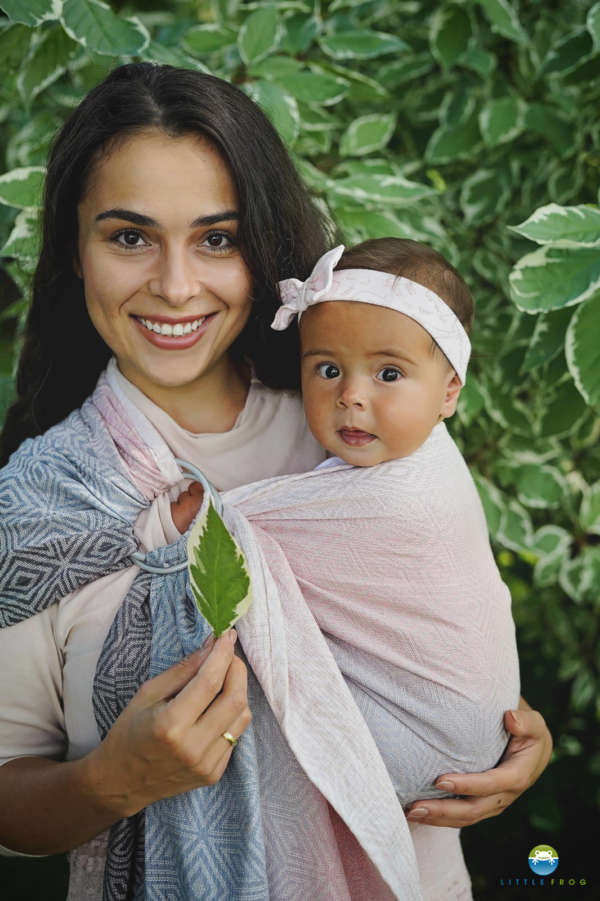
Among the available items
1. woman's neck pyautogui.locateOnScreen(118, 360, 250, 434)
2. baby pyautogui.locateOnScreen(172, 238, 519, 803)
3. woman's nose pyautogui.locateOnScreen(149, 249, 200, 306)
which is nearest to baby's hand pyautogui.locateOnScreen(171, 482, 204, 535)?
baby pyautogui.locateOnScreen(172, 238, 519, 803)

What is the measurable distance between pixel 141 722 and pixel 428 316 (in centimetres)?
71

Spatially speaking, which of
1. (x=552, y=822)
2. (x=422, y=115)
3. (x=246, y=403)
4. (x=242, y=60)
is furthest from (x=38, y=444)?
(x=552, y=822)

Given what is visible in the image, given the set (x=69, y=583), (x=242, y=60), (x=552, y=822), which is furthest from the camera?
(x=552, y=822)

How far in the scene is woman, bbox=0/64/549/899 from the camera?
1151 mm

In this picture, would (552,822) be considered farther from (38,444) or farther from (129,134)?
(129,134)

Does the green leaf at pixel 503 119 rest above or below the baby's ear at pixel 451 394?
above

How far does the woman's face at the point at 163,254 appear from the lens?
1.27m

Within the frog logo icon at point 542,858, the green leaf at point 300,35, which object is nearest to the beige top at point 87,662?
the frog logo icon at point 542,858

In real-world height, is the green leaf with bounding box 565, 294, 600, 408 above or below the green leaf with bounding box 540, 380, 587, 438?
above

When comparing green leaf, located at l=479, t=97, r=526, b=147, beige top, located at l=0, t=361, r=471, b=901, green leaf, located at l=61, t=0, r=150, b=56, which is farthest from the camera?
green leaf, located at l=479, t=97, r=526, b=147

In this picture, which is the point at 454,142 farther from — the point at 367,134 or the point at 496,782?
the point at 496,782

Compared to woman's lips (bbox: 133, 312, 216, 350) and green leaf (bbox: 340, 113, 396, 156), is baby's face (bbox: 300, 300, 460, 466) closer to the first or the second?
woman's lips (bbox: 133, 312, 216, 350)

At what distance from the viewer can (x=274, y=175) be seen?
145 centimetres

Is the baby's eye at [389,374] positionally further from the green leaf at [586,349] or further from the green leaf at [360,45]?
the green leaf at [360,45]
